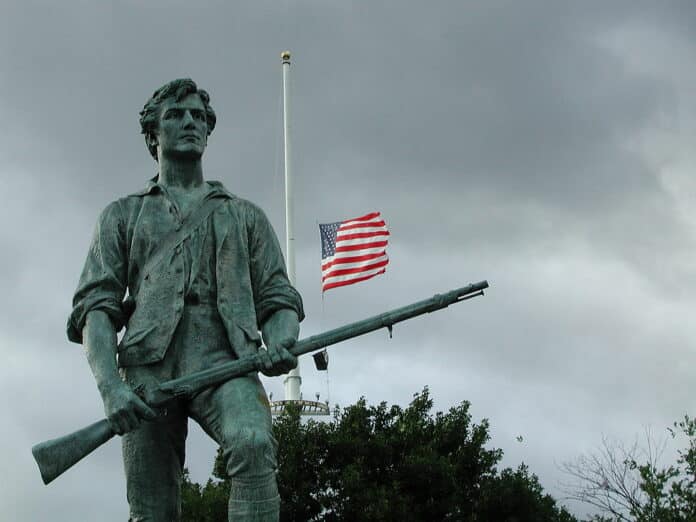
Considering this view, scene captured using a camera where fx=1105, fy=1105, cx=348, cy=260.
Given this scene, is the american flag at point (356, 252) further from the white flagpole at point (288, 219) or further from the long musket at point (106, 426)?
the long musket at point (106, 426)

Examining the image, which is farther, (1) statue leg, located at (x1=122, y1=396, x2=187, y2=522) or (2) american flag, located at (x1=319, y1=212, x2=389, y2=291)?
(2) american flag, located at (x1=319, y1=212, x2=389, y2=291)

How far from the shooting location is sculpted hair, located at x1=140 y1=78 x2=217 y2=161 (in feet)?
25.8

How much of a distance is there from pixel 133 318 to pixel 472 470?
22.7 meters

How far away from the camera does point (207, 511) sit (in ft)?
87.6

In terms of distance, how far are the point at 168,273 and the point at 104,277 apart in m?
0.43

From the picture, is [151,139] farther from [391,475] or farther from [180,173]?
[391,475]

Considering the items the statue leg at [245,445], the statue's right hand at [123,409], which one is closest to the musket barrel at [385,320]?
the statue leg at [245,445]

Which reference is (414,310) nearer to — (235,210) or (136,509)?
(235,210)

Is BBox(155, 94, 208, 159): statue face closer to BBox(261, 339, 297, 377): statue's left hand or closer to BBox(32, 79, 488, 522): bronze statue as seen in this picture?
BBox(32, 79, 488, 522): bronze statue

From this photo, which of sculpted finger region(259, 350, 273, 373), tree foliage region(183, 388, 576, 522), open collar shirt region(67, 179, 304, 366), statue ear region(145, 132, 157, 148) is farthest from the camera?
tree foliage region(183, 388, 576, 522)

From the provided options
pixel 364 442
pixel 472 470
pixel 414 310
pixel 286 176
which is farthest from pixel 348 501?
pixel 414 310

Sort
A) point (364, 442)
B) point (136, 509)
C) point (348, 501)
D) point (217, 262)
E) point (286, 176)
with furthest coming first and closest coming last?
point (286, 176)
point (364, 442)
point (348, 501)
point (217, 262)
point (136, 509)

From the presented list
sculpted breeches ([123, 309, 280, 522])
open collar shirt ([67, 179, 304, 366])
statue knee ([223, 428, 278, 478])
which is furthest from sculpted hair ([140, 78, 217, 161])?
statue knee ([223, 428, 278, 478])

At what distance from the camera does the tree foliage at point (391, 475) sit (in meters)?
26.6
